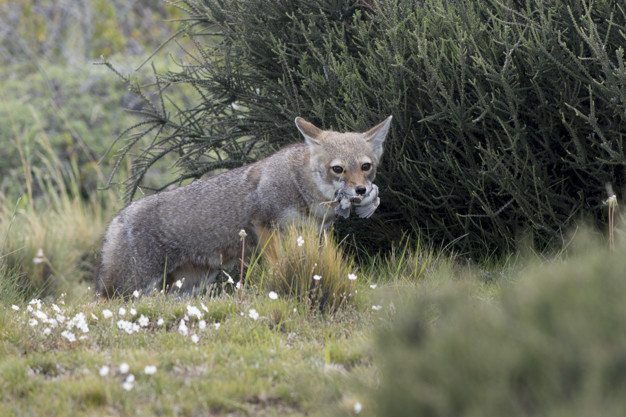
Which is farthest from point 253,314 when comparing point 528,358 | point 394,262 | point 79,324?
point 528,358

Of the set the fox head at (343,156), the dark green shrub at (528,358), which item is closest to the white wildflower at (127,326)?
the dark green shrub at (528,358)

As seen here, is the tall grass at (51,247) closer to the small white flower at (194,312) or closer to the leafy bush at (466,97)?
the leafy bush at (466,97)

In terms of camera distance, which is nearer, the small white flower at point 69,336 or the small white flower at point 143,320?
the small white flower at point 69,336

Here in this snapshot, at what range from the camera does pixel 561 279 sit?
2.77 meters

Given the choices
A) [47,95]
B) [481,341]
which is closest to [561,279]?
[481,341]

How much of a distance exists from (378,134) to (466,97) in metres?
0.80

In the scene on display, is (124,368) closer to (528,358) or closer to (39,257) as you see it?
(528,358)

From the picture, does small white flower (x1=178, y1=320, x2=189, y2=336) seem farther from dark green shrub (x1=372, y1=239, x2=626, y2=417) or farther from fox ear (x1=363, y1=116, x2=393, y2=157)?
fox ear (x1=363, y1=116, x2=393, y2=157)

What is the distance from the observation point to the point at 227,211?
647cm

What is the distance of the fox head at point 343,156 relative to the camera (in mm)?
5953

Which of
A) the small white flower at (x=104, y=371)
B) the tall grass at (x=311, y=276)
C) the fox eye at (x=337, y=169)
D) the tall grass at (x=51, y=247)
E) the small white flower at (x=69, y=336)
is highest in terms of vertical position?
the fox eye at (x=337, y=169)

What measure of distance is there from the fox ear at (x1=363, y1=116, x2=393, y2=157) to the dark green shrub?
3249 millimetres

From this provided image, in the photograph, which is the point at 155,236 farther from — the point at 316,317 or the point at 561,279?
the point at 561,279

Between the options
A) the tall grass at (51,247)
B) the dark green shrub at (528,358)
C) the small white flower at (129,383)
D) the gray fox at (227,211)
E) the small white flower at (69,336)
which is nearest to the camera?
the dark green shrub at (528,358)
